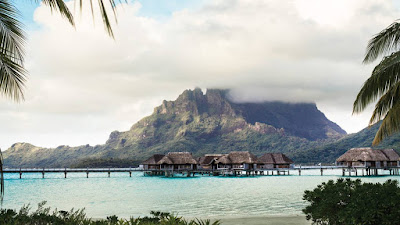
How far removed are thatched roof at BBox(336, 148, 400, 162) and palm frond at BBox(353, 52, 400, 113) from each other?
63828mm

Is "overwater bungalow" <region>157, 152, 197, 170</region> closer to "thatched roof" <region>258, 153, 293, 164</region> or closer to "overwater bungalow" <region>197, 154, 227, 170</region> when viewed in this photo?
"overwater bungalow" <region>197, 154, 227, 170</region>

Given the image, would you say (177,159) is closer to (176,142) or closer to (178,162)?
(178,162)

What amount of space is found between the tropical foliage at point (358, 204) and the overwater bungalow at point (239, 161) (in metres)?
65.2

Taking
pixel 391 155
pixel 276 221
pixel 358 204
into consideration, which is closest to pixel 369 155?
pixel 391 155

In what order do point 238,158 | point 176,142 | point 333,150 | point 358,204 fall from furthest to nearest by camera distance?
point 176,142 → point 333,150 → point 238,158 → point 358,204

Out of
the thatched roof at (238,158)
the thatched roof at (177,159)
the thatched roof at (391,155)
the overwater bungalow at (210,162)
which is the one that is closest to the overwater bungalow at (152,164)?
the thatched roof at (177,159)

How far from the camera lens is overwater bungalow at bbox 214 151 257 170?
75188mm

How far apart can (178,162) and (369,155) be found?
108 feet

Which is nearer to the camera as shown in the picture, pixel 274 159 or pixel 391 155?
pixel 391 155

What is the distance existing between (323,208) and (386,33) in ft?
14.1

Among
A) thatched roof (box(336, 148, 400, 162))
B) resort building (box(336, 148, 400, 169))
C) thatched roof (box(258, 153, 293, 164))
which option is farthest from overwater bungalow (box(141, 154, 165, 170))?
resort building (box(336, 148, 400, 169))

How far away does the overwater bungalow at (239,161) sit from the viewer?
247 ft

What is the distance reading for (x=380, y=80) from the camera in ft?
31.0

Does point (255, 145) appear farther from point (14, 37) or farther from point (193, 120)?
point (14, 37)
